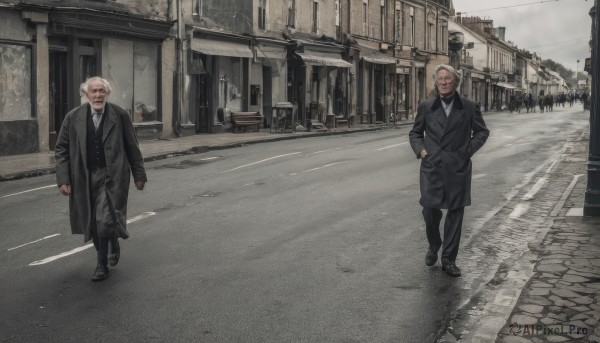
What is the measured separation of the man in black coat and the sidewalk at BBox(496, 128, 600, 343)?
806 mm

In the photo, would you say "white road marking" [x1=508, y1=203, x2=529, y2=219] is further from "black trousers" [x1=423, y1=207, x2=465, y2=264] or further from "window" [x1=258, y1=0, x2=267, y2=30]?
"window" [x1=258, y1=0, x2=267, y2=30]

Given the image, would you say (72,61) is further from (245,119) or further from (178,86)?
(245,119)

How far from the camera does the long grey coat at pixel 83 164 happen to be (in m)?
6.58

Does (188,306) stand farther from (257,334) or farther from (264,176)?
(264,176)

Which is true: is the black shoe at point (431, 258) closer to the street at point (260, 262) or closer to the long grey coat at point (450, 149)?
the street at point (260, 262)

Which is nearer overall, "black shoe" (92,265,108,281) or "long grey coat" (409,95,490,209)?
"black shoe" (92,265,108,281)

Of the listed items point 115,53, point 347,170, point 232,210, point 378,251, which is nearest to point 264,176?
point 347,170

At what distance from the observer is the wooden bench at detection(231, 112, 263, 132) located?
2870 centimetres

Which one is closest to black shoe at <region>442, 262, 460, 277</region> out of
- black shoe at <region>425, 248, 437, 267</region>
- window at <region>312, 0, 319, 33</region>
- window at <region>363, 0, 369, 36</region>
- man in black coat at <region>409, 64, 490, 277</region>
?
man in black coat at <region>409, 64, 490, 277</region>

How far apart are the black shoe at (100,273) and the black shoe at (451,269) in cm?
292

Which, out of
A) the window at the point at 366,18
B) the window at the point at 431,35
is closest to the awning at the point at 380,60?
the window at the point at 366,18

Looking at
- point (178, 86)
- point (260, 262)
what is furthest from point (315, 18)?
point (260, 262)

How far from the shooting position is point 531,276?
6.46 meters

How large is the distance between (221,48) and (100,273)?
72.5 ft
